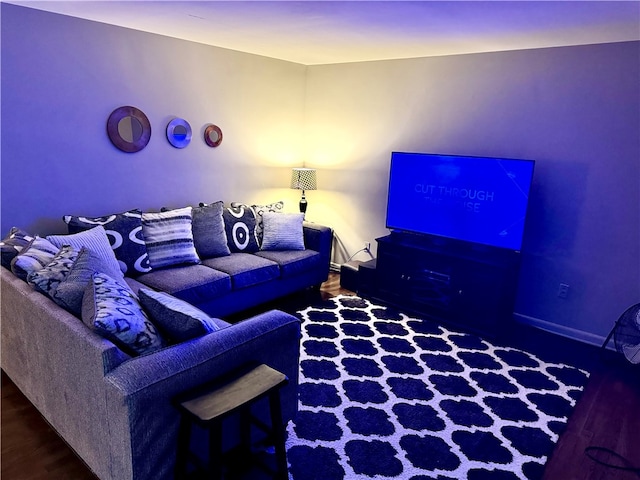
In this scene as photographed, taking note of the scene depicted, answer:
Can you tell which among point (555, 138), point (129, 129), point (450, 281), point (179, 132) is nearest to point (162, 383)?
point (129, 129)

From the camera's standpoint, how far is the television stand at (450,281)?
358 centimetres

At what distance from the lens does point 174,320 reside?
6.27 ft

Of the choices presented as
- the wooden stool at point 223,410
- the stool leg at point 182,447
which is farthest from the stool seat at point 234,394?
the stool leg at point 182,447

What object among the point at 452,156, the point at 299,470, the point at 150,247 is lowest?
the point at 299,470

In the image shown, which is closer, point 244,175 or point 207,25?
point 207,25

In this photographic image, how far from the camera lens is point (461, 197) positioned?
385cm

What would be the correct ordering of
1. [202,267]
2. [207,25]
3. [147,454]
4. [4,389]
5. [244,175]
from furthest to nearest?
1. [244,175]
2. [202,267]
3. [207,25]
4. [4,389]
5. [147,454]

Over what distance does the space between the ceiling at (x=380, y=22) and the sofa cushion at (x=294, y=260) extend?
1.86 m

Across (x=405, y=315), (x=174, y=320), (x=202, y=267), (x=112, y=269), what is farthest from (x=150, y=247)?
(x=405, y=315)

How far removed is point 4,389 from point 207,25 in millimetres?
2765

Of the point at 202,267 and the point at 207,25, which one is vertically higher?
the point at 207,25

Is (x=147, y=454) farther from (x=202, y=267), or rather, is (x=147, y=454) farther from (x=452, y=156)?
(x=452, y=156)

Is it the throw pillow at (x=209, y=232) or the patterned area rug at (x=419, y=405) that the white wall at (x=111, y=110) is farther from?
the patterned area rug at (x=419, y=405)

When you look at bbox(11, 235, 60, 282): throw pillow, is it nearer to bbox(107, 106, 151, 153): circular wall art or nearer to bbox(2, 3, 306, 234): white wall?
bbox(2, 3, 306, 234): white wall
